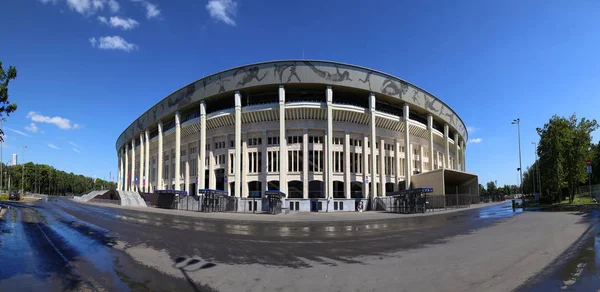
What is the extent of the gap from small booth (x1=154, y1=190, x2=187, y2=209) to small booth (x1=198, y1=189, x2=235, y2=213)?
7630 mm

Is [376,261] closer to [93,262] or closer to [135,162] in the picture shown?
[93,262]

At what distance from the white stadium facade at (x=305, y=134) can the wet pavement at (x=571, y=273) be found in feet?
109

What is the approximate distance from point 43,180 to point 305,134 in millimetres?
137998

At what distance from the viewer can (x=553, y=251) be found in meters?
9.73

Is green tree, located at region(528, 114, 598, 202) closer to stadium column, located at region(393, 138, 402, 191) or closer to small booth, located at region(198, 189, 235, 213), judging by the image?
stadium column, located at region(393, 138, 402, 191)

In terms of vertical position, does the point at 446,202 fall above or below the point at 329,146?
below

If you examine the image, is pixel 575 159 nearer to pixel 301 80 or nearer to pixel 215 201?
pixel 301 80

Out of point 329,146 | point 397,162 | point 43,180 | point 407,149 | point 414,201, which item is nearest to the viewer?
point 414,201

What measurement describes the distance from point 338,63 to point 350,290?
4224 centimetres

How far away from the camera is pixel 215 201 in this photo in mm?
37656

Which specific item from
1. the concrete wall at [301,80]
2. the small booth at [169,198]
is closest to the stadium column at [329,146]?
the concrete wall at [301,80]

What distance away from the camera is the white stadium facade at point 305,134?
44.8 metres

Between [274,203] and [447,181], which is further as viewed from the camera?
[447,181]

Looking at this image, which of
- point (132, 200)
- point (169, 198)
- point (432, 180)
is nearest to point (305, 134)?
point (432, 180)
